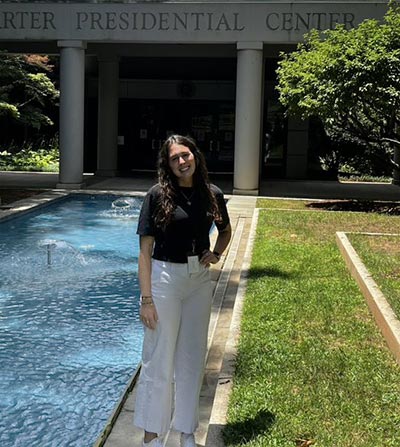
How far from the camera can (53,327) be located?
6.48m

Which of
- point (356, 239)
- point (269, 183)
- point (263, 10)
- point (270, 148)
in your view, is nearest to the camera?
point (356, 239)

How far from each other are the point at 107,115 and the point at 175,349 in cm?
2081

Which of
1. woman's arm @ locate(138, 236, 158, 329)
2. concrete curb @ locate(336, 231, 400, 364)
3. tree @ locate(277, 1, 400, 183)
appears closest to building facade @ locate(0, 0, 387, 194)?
tree @ locate(277, 1, 400, 183)

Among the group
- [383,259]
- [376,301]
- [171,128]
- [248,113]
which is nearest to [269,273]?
[383,259]

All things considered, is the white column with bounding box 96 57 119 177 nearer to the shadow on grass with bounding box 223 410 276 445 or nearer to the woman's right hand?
the shadow on grass with bounding box 223 410 276 445

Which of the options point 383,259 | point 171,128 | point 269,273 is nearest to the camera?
point 269,273

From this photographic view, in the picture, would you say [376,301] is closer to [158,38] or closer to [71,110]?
[158,38]

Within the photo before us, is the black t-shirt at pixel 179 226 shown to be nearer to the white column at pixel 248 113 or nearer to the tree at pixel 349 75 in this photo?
the tree at pixel 349 75

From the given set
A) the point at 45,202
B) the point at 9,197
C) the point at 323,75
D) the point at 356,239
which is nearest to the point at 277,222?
the point at 356,239

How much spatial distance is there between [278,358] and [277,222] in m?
7.56

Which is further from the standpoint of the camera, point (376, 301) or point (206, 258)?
point (376, 301)

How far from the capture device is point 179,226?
132 inches

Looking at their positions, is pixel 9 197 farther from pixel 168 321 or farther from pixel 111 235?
pixel 168 321

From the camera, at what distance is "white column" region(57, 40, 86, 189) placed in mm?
18297
